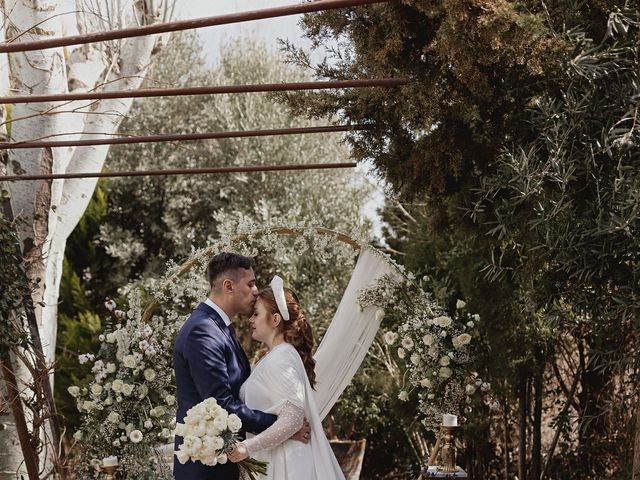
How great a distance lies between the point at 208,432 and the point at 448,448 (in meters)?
2.36

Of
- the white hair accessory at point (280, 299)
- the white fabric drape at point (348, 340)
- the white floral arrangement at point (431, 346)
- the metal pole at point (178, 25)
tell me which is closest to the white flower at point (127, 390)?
the white fabric drape at point (348, 340)

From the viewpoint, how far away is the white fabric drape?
616 cm

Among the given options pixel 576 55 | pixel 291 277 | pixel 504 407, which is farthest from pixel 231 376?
pixel 291 277

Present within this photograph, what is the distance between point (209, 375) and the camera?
13.6ft

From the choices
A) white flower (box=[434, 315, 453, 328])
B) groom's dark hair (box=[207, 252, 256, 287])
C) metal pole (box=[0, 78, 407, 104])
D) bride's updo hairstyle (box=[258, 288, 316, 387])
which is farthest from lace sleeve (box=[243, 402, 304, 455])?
white flower (box=[434, 315, 453, 328])

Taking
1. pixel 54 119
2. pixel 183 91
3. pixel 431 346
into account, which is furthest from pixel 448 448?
pixel 54 119

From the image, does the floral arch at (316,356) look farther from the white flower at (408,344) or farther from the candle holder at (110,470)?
the candle holder at (110,470)

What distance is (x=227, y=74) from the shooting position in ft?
37.3

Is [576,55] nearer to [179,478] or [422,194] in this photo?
[422,194]

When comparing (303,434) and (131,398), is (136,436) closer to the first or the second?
(131,398)

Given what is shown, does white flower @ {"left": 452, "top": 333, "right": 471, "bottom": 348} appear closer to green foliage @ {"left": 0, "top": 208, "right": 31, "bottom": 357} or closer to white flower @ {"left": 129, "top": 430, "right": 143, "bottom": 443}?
white flower @ {"left": 129, "top": 430, "right": 143, "bottom": 443}

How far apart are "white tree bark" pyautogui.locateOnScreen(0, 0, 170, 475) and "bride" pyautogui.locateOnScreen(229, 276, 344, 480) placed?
Result: 2.84 m

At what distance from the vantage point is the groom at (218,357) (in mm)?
4133

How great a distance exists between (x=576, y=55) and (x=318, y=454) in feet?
7.52
